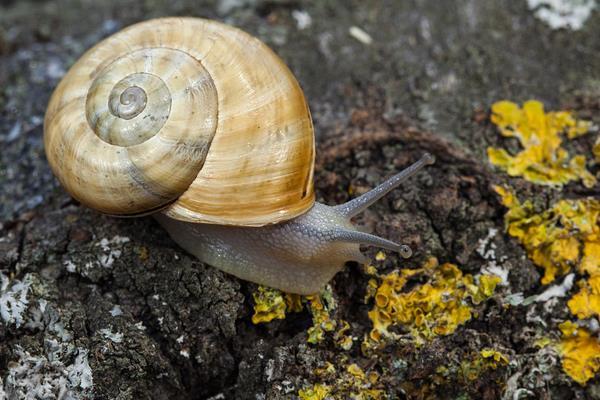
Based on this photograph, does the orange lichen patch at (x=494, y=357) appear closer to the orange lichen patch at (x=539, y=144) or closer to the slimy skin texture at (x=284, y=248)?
the slimy skin texture at (x=284, y=248)

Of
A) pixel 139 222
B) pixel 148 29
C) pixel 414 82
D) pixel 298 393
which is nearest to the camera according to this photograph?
pixel 298 393

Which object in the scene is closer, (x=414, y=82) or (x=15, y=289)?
(x=15, y=289)

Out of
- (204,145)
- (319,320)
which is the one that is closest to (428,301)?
(319,320)

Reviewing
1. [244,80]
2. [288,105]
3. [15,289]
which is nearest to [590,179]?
[288,105]

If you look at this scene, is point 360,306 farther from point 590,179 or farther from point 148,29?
point 148,29

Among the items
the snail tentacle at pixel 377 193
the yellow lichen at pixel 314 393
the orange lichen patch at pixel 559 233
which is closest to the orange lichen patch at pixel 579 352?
the orange lichen patch at pixel 559 233

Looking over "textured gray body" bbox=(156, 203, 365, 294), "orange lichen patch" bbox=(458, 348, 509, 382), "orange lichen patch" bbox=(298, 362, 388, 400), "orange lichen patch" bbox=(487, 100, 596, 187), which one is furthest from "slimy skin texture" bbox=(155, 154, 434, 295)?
"orange lichen patch" bbox=(487, 100, 596, 187)
